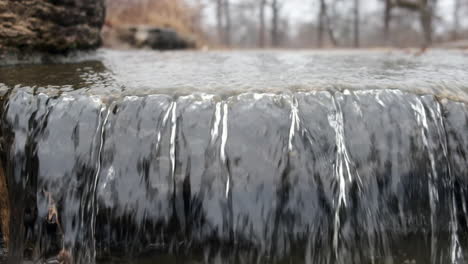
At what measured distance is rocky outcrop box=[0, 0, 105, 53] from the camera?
11.6ft

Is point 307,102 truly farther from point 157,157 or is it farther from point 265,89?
point 157,157

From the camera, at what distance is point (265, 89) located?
2340 mm

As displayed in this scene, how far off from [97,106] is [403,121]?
1774 millimetres

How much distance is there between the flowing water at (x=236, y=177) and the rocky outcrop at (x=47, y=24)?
1.61 meters

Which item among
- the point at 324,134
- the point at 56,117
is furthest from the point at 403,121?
the point at 56,117

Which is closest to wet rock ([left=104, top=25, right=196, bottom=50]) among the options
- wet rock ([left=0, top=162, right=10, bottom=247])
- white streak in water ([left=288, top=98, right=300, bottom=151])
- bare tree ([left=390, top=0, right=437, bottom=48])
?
wet rock ([left=0, top=162, right=10, bottom=247])

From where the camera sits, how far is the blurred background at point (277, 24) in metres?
9.90

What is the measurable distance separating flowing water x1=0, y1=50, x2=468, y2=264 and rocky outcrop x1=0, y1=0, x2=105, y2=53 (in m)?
1.61

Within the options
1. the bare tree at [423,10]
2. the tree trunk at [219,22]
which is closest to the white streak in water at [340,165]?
the bare tree at [423,10]

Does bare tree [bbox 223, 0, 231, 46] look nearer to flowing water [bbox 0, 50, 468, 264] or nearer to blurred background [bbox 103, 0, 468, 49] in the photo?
blurred background [bbox 103, 0, 468, 49]

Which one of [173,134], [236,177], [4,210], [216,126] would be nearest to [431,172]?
[236,177]

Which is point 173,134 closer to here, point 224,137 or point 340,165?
point 224,137

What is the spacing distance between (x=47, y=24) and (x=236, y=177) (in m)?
2.87

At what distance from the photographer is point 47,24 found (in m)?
3.80
